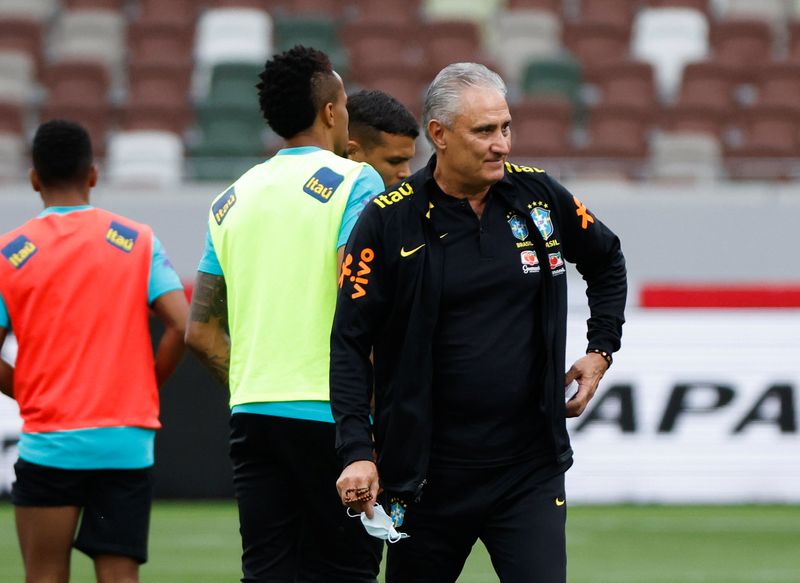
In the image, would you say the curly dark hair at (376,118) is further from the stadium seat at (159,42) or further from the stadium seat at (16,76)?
the stadium seat at (159,42)

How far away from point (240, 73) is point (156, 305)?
11.7 m

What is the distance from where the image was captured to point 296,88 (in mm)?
4371

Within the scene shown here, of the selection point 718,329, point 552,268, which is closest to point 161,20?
Answer: point 718,329

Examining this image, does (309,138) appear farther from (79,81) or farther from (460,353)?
(79,81)

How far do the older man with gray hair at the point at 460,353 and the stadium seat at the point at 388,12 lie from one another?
1332cm

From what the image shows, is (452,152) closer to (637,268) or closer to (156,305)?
(156,305)

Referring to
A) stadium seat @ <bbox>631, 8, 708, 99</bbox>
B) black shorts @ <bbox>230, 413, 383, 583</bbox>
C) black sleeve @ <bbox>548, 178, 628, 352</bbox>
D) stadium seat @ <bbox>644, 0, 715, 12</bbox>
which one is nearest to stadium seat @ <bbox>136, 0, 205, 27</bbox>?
stadium seat @ <bbox>631, 8, 708, 99</bbox>

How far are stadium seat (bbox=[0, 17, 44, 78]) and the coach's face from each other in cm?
1380

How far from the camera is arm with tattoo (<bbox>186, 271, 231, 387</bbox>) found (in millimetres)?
4543

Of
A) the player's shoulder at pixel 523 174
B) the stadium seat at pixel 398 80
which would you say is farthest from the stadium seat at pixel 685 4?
the player's shoulder at pixel 523 174

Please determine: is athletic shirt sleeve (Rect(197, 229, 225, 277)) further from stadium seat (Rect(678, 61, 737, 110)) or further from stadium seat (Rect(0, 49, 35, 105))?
stadium seat (Rect(0, 49, 35, 105))

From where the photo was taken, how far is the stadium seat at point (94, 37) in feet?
56.7

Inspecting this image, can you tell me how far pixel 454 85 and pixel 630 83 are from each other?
493 inches

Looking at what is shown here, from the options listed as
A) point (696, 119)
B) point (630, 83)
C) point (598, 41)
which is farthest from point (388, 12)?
point (696, 119)
